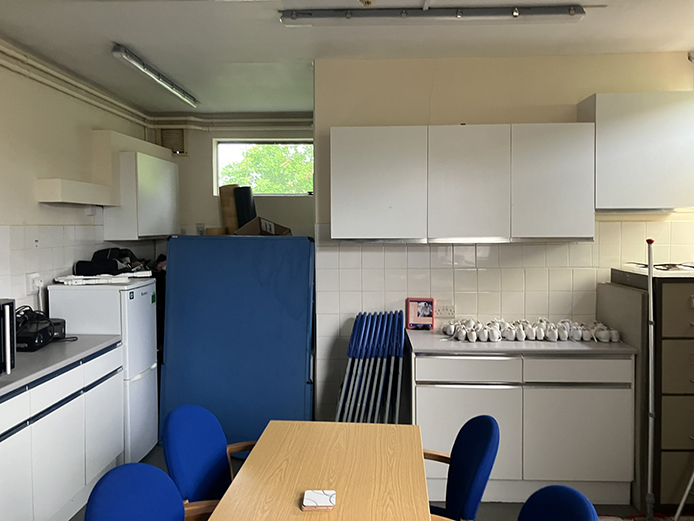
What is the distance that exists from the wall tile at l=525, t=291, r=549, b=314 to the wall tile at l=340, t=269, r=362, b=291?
4.03 feet

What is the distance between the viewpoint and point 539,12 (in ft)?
9.74

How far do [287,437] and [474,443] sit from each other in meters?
0.83

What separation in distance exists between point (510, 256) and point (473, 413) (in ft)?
3.94

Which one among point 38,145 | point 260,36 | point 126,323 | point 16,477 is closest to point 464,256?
point 260,36

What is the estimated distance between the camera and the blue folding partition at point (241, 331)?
391 cm

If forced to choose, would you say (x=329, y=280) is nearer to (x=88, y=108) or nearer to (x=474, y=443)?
(x=474, y=443)

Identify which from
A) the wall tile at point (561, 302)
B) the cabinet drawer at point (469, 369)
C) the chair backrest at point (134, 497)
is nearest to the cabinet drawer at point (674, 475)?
the cabinet drawer at point (469, 369)

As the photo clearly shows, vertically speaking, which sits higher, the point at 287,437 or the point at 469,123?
the point at 469,123

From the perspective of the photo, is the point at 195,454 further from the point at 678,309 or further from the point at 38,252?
the point at 678,309

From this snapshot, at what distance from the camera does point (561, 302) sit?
386 centimetres

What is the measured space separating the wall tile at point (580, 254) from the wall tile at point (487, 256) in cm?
53

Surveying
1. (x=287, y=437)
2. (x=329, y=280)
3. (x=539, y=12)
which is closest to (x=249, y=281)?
(x=329, y=280)

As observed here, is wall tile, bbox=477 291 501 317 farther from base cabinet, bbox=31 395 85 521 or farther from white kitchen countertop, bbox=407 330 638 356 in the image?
base cabinet, bbox=31 395 85 521

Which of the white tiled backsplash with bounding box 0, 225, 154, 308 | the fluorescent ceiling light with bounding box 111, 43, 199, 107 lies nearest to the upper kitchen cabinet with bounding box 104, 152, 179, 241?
the white tiled backsplash with bounding box 0, 225, 154, 308
